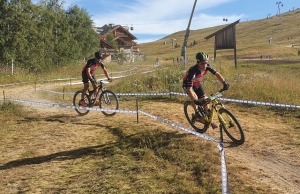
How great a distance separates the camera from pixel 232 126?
21.2 ft

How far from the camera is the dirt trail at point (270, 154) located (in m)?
4.80

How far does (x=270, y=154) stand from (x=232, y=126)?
1.02 metres

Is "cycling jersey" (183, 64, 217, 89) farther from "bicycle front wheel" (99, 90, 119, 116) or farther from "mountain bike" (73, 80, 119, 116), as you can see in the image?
"bicycle front wheel" (99, 90, 119, 116)

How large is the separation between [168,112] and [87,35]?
33957 mm

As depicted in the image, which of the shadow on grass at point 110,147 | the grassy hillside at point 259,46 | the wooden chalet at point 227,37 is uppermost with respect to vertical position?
the grassy hillside at point 259,46

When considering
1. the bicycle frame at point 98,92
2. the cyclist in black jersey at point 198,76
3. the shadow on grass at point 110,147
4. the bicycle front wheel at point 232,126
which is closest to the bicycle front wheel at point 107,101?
the bicycle frame at point 98,92

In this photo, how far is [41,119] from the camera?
411 inches

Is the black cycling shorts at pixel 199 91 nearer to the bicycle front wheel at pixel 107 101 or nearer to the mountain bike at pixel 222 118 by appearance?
the mountain bike at pixel 222 118

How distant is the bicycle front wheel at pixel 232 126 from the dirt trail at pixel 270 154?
20 centimetres

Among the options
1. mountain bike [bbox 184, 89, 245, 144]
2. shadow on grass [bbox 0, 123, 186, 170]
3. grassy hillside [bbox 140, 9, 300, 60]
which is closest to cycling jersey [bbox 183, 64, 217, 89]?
mountain bike [bbox 184, 89, 245, 144]

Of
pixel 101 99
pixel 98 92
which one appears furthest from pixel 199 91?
pixel 98 92

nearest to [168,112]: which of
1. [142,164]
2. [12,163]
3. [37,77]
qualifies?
[142,164]

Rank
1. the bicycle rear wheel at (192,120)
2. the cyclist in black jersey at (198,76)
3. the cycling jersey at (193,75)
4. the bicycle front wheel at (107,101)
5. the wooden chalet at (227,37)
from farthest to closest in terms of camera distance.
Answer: the wooden chalet at (227,37), the bicycle front wheel at (107,101), the bicycle rear wheel at (192,120), the cycling jersey at (193,75), the cyclist in black jersey at (198,76)

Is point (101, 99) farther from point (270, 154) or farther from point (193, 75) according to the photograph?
point (270, 154)
